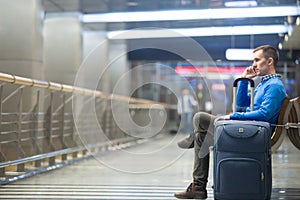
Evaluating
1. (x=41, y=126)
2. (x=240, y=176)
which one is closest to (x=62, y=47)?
(x=41, y=126)

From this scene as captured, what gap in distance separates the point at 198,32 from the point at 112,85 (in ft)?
15.2

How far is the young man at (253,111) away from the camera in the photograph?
3.05 m

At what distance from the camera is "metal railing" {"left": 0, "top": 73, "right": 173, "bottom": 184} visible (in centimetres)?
460

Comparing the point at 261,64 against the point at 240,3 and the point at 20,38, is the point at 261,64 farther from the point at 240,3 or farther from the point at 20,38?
the point at 240,3

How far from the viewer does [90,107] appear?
7895 mm

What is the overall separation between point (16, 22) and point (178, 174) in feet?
8.66

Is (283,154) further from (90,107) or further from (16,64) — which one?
(16,64)

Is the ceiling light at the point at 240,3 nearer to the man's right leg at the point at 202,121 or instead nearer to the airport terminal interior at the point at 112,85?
the airport terminal interior at the point at 112,85

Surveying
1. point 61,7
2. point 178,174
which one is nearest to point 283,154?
point 178,174

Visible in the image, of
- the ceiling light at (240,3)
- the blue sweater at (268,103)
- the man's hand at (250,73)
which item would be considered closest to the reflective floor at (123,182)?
the blue sweater at (268,103)

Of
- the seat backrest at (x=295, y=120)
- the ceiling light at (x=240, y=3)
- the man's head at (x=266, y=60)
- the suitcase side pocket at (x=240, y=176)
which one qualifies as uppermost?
the ceiling light at (x=240, y=3)

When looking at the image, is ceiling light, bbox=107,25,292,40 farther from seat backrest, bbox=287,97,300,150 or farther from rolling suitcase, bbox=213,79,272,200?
rolling suitcase, bbox=213,79,272,200

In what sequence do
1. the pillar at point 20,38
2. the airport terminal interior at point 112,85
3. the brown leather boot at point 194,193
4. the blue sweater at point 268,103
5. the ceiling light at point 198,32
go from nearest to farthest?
1. the blue sweater at point 268,103
2. the brown leather boot at point 194,193
3. the airport terminal interior at point 112,85
4. the pillar at point 20,38
5. the ceiling light at point 198,32

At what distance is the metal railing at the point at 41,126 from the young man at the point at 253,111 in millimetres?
1589
